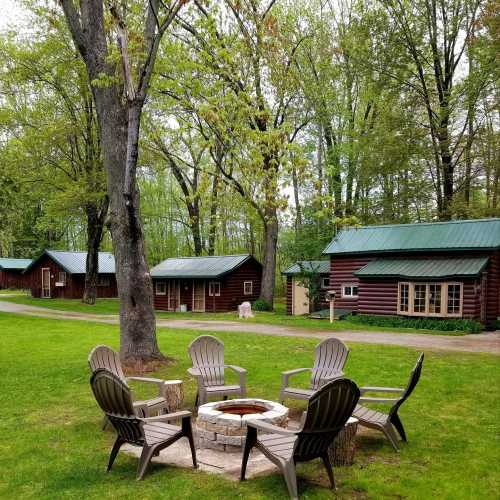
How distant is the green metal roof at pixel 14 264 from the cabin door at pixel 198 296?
27004 millimetres

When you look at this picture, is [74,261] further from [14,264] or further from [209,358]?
[209,358]

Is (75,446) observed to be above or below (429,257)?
below

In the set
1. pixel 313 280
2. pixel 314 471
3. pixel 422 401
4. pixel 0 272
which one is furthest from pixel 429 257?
pixel 0 272

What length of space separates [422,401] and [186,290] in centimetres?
2312

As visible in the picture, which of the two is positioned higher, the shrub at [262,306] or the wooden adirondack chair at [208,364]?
the wooden adirondack chair at [208,364]

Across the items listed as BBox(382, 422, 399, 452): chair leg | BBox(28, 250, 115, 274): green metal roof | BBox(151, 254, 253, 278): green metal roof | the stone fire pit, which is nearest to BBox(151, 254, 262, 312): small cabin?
BBox(151, 254, 253, 278): green metal roof

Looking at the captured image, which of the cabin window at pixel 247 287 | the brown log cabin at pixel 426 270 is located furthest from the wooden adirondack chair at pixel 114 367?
the cabin window at pixel 247 287

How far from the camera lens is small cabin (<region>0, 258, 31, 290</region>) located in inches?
1954

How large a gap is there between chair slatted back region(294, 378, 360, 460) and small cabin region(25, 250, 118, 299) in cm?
3502

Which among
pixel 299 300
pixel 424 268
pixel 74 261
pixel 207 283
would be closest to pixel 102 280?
pixel 74 261

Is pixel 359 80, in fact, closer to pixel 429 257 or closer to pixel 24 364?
pixel 429 257

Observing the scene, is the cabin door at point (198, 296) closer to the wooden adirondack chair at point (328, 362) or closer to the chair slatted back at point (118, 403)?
the wooden adirondack chair at point (328, 362)

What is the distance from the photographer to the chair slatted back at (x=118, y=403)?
5.04m

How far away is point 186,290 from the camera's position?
30.3 metres
